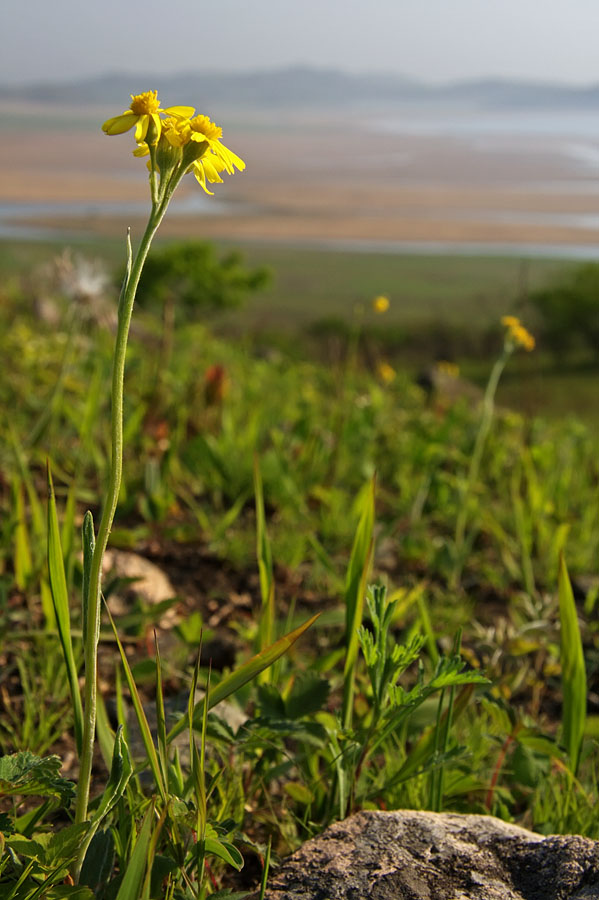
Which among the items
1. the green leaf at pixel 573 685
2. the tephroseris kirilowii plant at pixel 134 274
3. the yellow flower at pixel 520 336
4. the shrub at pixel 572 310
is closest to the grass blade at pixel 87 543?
the tephroseris kirilowii plant at pixel 134 274

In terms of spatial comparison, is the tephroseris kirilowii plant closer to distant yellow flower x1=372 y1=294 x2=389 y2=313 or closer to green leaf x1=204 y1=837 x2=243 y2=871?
green leaf x1=204 y1=837 x2=243 y2=871

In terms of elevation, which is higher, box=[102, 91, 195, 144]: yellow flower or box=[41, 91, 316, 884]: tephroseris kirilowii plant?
box=[102, 91, 195, 144]: yellow flower

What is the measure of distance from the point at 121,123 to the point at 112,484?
0.49m

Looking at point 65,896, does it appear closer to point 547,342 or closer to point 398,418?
point 398,418

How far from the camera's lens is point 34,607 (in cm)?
218

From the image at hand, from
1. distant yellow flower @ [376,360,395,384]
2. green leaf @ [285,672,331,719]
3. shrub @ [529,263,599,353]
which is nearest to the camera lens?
green leaf @ [285,672,331,719]

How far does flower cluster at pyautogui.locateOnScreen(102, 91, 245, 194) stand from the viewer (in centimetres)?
102

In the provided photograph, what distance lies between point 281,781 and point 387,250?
9171cm

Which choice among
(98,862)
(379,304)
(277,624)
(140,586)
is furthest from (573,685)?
(379,304)

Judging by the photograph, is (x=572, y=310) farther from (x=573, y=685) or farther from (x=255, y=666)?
(x=255, y=666)

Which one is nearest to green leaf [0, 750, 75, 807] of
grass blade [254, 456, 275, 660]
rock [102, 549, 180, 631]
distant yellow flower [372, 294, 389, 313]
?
grass blade [254, 456, 275, 660]

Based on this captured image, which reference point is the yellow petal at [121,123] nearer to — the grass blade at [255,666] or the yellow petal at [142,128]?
the yellow petal at [142,128]

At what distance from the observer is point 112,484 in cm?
109

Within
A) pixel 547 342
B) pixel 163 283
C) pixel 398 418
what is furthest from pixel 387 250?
pixel 398 418
